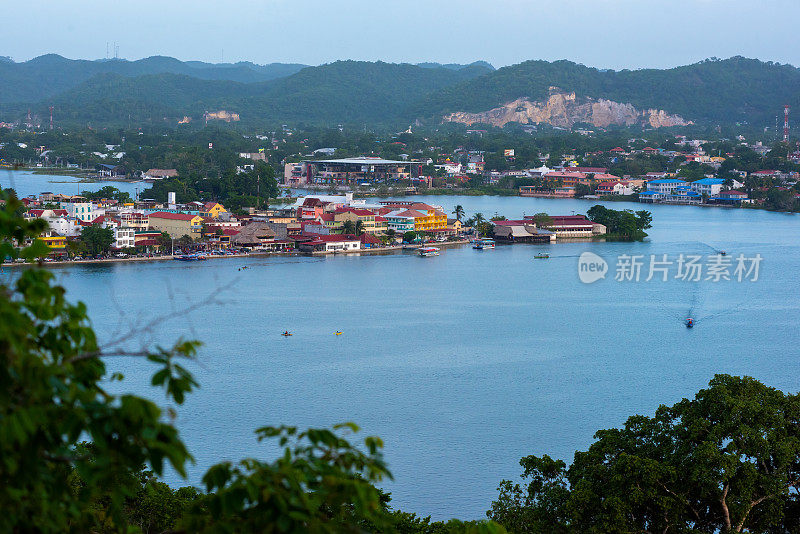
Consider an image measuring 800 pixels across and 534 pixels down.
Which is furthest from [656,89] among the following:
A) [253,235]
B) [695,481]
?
[695,481]

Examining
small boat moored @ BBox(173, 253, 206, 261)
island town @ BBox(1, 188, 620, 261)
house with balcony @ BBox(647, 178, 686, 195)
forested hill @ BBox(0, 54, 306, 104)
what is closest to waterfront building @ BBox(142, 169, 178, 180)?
island town @ BBox(1, 188, 620, 261)

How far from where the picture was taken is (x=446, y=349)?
22.2 feet

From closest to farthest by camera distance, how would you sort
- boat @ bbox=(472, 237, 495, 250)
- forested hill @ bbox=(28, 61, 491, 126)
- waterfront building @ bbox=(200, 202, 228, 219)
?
boat @ bbox=(472, 237, 495, 250) < waterfront building @ bbox=(200, 202, 228, 219) < forested hill @ bbox=(28, 61, 491, 126)

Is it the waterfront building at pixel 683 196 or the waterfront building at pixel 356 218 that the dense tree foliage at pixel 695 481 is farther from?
the waterfront building at pixel 683 196

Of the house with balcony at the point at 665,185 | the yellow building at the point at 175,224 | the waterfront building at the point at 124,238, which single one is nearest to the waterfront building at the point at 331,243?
the yellow building at the point at 175,224

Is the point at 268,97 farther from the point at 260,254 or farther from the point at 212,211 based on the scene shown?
the point at 260,254

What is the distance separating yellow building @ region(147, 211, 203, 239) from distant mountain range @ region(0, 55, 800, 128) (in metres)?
26.6

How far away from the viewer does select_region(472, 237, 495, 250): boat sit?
1308 centimetres

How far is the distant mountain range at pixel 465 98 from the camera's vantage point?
140 ft

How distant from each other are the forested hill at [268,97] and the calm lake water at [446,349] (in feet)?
101

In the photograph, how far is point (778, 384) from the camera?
5.98 metres

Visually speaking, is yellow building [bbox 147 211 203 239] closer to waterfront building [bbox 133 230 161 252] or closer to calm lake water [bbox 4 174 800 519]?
waterfront building [bbox 133 230 161 252]

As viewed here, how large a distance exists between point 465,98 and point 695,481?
42731mm

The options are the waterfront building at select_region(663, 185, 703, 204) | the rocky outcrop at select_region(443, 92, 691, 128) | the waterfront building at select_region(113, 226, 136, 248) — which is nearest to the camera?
the waterfront building at select_region(113, 226, 136, 248)
